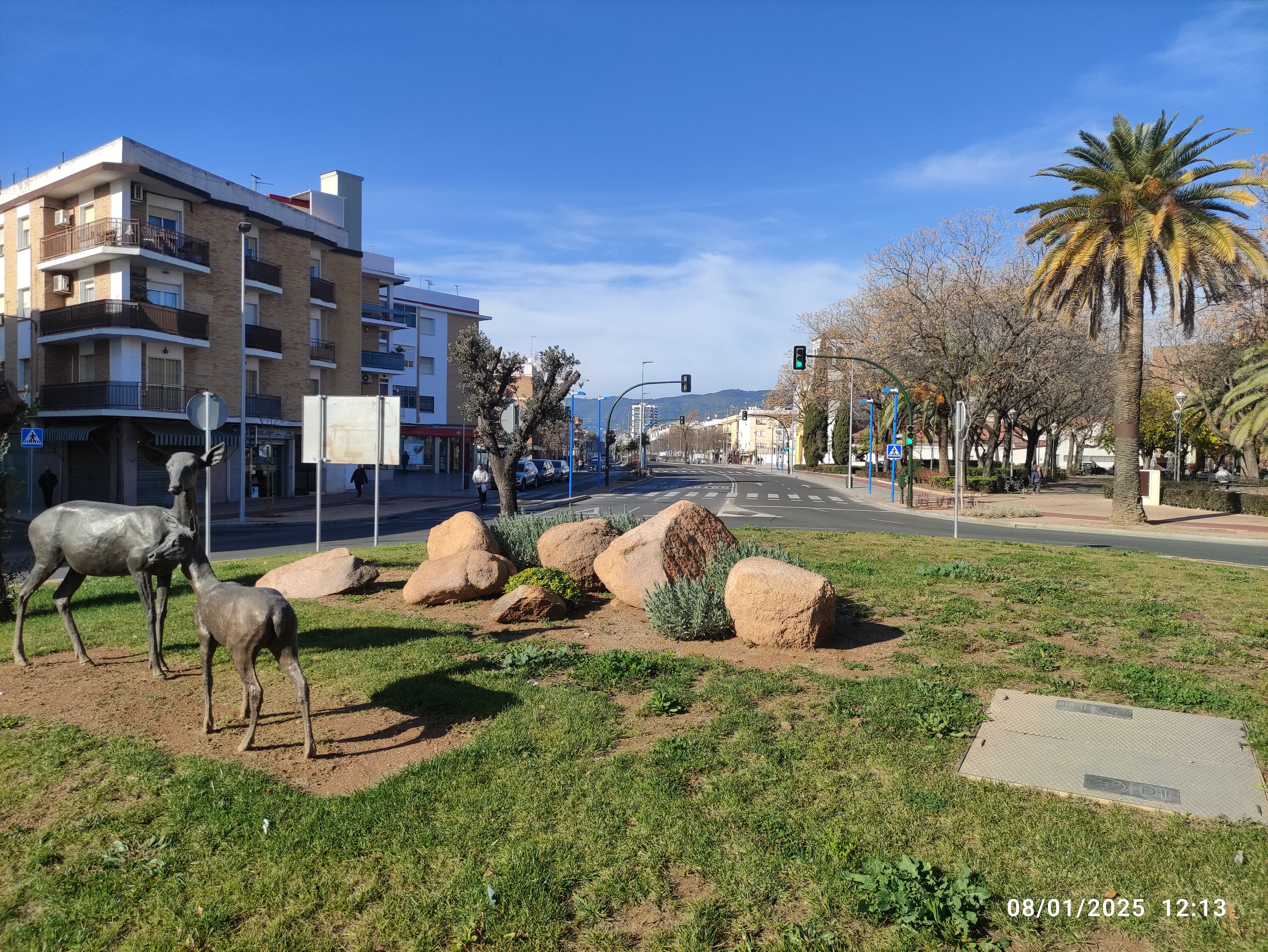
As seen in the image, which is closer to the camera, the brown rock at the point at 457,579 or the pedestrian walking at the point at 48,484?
the brown rock at the point at 457,579

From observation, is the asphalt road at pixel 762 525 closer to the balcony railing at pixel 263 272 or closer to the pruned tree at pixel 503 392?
the pruned tree at pixel 503 392

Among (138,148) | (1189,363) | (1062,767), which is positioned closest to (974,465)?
(1189,363)

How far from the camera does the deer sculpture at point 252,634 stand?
15.6 feet

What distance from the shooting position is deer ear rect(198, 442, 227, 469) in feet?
19.5

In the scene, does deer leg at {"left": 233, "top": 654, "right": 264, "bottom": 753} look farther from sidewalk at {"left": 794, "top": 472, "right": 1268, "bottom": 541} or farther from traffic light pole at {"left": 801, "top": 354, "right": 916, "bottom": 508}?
traffic light pole at {"left": 801, "top": 354, "right": 916, "bottom": 508}

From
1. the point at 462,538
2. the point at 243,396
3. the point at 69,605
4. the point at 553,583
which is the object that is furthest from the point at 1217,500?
the point at 243,396

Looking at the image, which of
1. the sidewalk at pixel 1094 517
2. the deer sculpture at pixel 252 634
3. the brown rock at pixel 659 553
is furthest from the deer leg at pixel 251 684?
the sidewalk at pixel 1094 517

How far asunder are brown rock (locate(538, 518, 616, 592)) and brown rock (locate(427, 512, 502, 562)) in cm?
71

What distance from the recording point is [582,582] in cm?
959

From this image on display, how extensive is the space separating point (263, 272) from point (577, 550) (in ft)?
98.3

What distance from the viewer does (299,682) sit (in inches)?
185

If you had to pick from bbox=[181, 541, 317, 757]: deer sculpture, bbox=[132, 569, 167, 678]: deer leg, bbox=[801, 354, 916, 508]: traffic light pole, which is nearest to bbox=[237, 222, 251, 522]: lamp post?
bbox=[132, 569, 167, 678]: deer leg

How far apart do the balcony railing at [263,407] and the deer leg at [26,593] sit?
28.1 metres

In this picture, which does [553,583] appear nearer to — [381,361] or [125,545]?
[125,545]
